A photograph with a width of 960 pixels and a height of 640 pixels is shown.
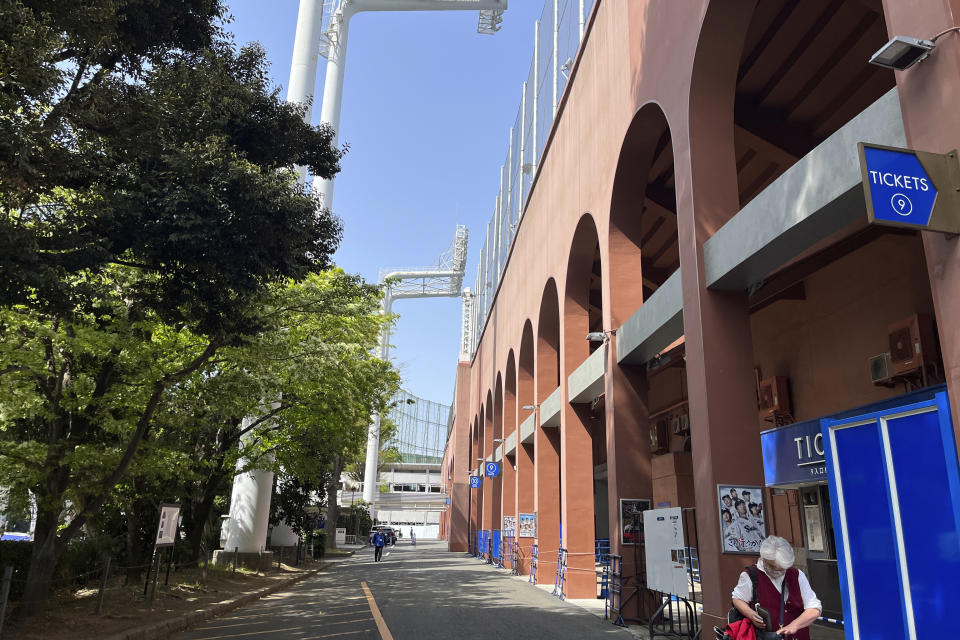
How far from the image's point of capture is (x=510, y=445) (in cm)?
2803

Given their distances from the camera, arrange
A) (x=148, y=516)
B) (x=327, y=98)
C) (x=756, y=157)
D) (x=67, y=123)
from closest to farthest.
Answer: (x=67, y=123), (x=756, y=157), (x=148, y=516), (x=327, y=98)

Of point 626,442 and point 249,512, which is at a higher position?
point 626,442

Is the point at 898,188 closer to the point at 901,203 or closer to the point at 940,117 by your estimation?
the point at 901,203

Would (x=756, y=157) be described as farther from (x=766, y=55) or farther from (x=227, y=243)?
(x=227, y=243)

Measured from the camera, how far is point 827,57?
41.2ft

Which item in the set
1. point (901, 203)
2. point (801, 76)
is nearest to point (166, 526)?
point (901, 203)

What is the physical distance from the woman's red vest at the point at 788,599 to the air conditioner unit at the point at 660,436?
20.8m

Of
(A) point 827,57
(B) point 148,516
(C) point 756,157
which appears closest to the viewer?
(A) point 827,57

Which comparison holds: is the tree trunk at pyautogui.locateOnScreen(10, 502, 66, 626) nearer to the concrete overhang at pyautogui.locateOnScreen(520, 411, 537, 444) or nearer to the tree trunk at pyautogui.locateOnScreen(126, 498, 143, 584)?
the tree trunk at pyautogui.locateOnScreen(126, 498, 143, 584)

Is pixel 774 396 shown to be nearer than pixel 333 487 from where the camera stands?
Yes

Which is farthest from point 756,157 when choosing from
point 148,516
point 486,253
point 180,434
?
point 486,253

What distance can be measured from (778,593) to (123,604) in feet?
39.1

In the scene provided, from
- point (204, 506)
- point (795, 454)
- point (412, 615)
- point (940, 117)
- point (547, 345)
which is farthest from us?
point (547, 345)

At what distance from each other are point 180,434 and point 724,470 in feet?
43.6
